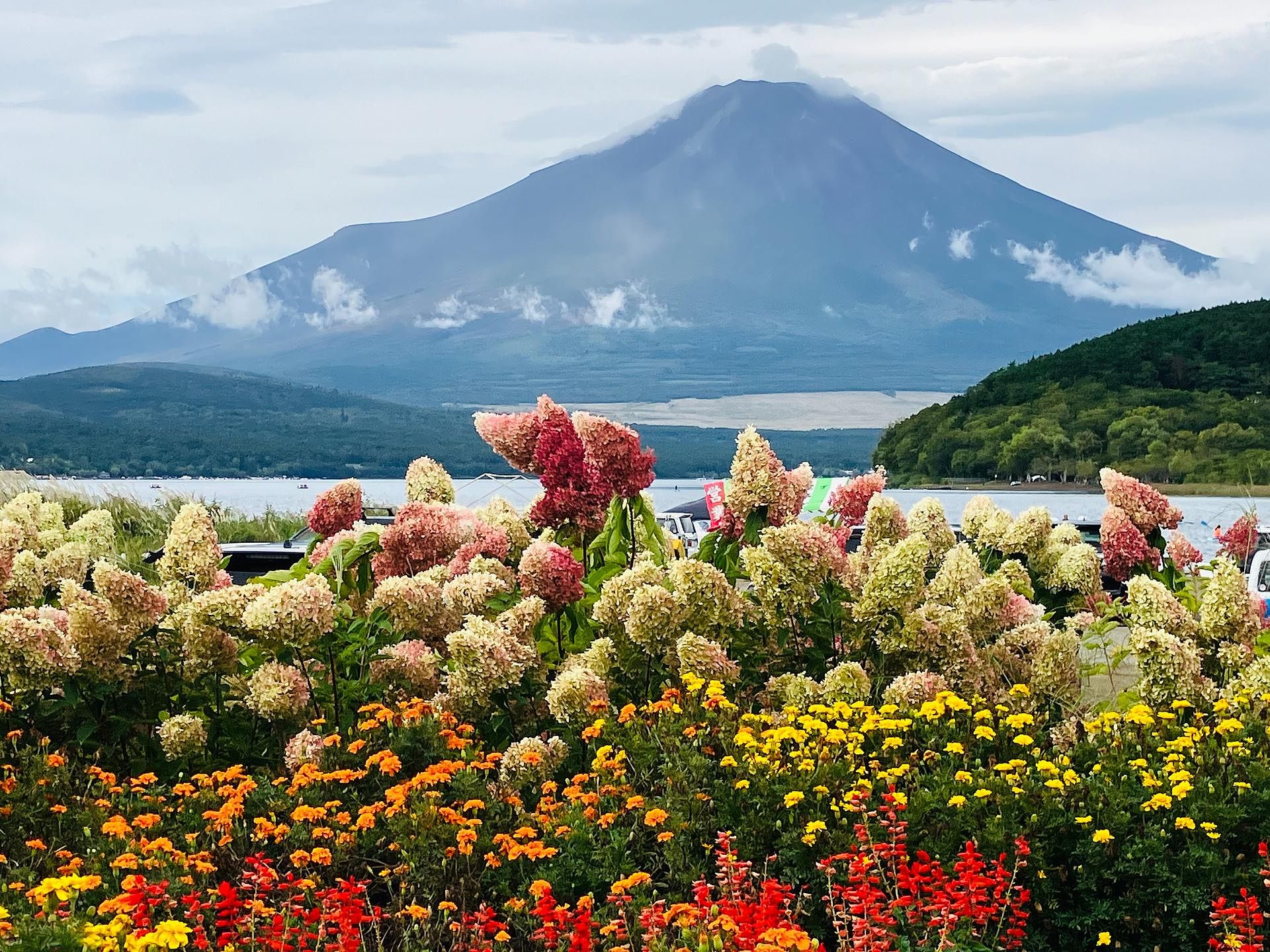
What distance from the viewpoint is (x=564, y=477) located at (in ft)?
17.8

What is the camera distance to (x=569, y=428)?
5508 millimetres

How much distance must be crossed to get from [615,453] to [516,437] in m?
0.41

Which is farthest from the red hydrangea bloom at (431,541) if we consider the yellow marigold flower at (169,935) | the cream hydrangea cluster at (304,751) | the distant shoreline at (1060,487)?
the distant shoreline at (1060,487)

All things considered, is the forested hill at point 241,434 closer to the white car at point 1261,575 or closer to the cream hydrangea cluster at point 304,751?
the white car at point 1261,575

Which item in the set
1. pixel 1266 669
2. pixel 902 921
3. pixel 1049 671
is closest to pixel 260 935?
pixel 902 921

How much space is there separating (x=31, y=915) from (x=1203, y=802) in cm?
280

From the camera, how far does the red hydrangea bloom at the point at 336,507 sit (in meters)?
5.94

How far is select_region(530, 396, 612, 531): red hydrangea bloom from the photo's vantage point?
5.43 metres

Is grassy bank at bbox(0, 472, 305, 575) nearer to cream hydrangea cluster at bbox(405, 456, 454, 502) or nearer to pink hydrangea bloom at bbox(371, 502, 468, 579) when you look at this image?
cream hydrangea cluster at bbox(405, 456, 454, 502)

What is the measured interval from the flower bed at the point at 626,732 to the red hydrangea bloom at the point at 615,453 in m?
0.01

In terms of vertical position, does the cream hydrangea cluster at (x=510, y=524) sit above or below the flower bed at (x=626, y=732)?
above

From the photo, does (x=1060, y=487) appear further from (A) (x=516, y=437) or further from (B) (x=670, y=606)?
(B) (x=670, y=606)

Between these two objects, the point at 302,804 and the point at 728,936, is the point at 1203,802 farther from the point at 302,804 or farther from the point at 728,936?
the point at 302,804

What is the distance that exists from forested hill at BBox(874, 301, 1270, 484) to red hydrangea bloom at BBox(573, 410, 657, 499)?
189 feet
